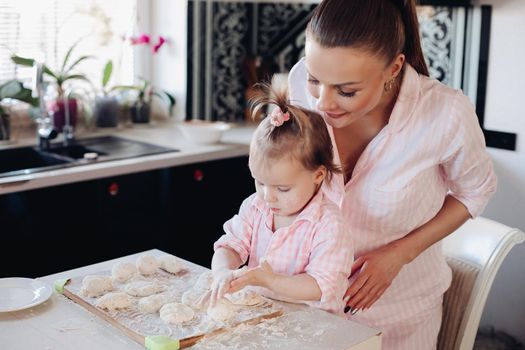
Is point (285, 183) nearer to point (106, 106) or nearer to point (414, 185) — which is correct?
point (414, 185)

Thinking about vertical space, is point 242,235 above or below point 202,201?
above

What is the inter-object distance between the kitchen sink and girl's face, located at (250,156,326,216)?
1278 millimetres

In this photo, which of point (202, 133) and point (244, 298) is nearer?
point (244, 298)

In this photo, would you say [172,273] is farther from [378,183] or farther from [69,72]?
[69,72]

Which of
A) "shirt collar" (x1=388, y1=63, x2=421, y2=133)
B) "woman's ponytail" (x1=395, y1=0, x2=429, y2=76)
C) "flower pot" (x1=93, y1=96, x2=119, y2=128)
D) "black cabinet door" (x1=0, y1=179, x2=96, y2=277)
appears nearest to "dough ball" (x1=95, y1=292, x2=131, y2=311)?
"shirt collar" (x1=388, y1=63, x2=421, y2=133)

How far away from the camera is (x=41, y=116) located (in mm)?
3014

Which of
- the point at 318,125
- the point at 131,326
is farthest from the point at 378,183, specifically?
the point at 131,326

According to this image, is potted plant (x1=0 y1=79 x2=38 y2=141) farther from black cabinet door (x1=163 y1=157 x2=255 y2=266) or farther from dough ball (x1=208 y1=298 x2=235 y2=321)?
dough ball (x1=208 y1=298 x2=235 y2=321)

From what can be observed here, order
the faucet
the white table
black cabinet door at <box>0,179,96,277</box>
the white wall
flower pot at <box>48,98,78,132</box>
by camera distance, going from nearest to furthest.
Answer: the white table → black cabinet door at <box>0,179,96,277</box> → the white wall → the faucet → flower pot at <box>48,98,78,132</box>

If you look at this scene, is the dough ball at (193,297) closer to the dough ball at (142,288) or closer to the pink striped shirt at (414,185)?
the dough ball at (142,288)

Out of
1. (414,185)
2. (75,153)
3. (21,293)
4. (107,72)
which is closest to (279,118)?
(414,185)

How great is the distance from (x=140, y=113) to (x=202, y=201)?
61 cm

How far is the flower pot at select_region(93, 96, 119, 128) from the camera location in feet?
10.7

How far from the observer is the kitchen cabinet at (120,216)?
8.27ft
